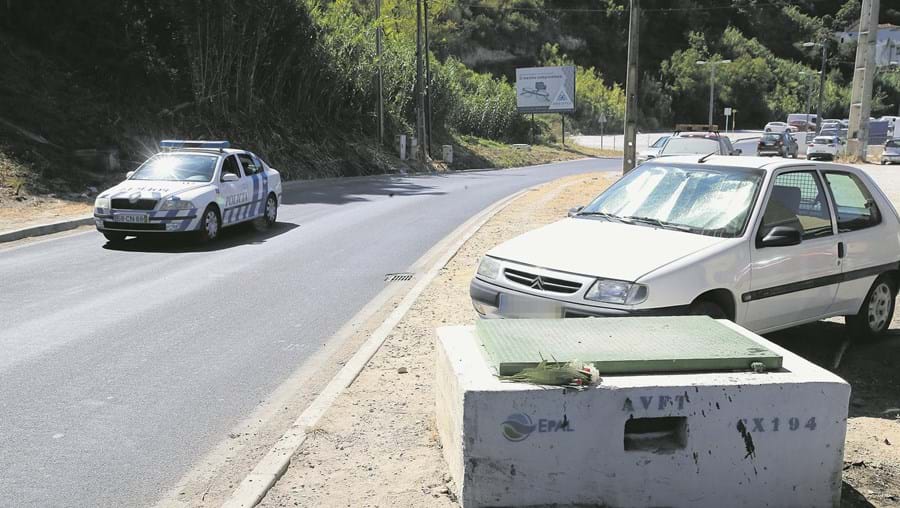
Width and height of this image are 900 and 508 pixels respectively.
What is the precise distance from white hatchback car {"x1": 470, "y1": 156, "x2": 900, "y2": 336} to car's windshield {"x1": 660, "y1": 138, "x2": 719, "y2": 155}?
13.3 meters

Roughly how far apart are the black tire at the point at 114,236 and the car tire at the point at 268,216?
8.39 feet

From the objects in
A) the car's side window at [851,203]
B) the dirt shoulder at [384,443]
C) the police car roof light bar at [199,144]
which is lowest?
the dirt shoulder at [384,443]

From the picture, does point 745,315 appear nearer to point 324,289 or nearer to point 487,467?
point 487,467

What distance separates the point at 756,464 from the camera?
3.69 metres

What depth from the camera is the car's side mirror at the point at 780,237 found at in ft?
19.8

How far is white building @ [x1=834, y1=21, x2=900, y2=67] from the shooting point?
419 feet

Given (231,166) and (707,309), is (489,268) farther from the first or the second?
(231,166)

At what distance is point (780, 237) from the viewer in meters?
6.04

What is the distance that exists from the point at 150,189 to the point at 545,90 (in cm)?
5767

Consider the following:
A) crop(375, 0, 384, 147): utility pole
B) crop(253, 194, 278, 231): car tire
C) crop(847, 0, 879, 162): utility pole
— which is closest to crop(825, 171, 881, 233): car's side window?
crop(253, 194, 278, 231): car tire

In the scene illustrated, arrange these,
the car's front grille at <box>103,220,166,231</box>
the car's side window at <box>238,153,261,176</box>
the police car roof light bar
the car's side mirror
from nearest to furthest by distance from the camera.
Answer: the car's side mirror < the car's front grille at <box>103,220,166,231</box> < the police car roof light bar < the car's side window at <box>238,153,261,176</box>

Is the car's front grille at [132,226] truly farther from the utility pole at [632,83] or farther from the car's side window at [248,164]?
the utility pole at [632,83]

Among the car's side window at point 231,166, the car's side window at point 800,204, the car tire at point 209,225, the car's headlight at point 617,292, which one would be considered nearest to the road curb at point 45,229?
the car tire at point 209,225

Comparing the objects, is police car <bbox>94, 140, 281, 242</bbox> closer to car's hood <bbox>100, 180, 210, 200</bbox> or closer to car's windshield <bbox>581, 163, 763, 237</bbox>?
car's hood <bbox>100, 180, 210, 200</bbox>
